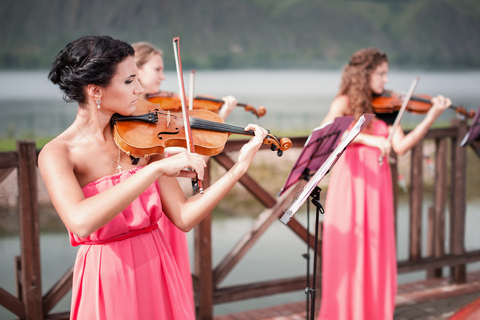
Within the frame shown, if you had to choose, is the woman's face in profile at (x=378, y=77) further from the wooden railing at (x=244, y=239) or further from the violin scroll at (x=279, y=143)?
the violin scroll at (x=279, y=143)

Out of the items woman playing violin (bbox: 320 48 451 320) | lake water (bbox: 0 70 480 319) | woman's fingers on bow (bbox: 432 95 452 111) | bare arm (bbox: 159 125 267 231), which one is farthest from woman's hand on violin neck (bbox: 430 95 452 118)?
lake water (bbox: 0 70 480 319)

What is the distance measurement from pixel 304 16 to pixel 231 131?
39.0ft

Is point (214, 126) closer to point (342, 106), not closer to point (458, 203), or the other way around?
point (342, 106)

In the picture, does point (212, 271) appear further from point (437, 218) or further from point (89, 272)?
point (437, 218)

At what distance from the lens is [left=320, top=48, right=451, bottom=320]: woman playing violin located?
2.66m

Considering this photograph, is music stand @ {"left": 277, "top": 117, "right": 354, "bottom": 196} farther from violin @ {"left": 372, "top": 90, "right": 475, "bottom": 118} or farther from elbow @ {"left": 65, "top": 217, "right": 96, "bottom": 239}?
elbow @ {"left": 65, "top": 217, "right": 96, "bottom": 239}

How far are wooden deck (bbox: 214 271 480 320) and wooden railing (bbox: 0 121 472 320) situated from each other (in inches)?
5.0

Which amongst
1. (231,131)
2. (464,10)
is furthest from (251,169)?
(231,131)

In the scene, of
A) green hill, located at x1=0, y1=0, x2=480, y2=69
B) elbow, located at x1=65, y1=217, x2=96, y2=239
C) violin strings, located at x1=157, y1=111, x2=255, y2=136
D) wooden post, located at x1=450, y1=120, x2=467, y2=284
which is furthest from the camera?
green hill, located at x1=0, y1=0, x2=480, y2=69

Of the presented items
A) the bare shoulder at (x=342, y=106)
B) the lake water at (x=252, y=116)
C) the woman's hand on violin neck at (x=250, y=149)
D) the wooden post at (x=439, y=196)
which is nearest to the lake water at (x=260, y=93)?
the lake water at (x=252, y=116)

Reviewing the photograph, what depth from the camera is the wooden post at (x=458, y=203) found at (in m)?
3.57

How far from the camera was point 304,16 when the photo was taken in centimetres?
1262

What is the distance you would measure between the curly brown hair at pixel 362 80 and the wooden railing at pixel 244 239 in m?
0.47

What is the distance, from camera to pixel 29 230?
7.98 ft
